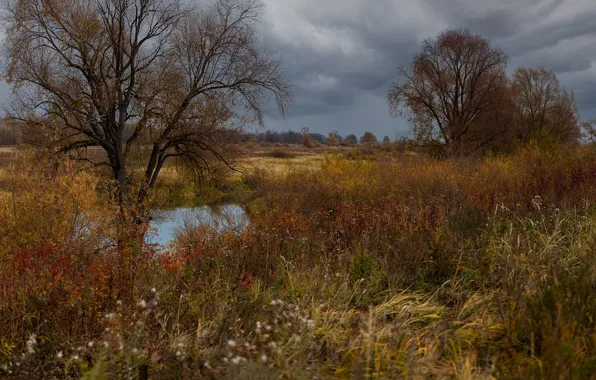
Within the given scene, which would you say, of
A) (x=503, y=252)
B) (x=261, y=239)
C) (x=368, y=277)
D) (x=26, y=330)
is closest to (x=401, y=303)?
(x=368, y=277)

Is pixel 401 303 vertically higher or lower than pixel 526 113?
lower

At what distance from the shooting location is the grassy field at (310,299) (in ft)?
9.61

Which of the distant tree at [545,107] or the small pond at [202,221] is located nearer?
the small pond at [202,221]

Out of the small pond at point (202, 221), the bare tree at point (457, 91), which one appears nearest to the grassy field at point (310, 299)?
the small pond at point (202, 221)

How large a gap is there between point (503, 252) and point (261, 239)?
3345mm

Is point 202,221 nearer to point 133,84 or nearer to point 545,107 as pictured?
point 133,84

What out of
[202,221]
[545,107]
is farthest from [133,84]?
[545,107]

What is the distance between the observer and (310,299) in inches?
172

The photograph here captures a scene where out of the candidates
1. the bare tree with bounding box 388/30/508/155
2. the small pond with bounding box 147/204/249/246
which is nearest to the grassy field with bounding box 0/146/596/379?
the small pond with bounding box 147/204/249/246

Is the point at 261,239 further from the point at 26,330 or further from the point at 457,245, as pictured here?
the point at 26,330

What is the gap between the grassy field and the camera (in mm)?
2930

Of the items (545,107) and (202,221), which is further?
(545,107)

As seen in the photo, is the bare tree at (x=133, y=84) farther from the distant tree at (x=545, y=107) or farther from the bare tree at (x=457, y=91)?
the distant tree at (x=545, y=107)

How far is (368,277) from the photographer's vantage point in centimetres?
507
